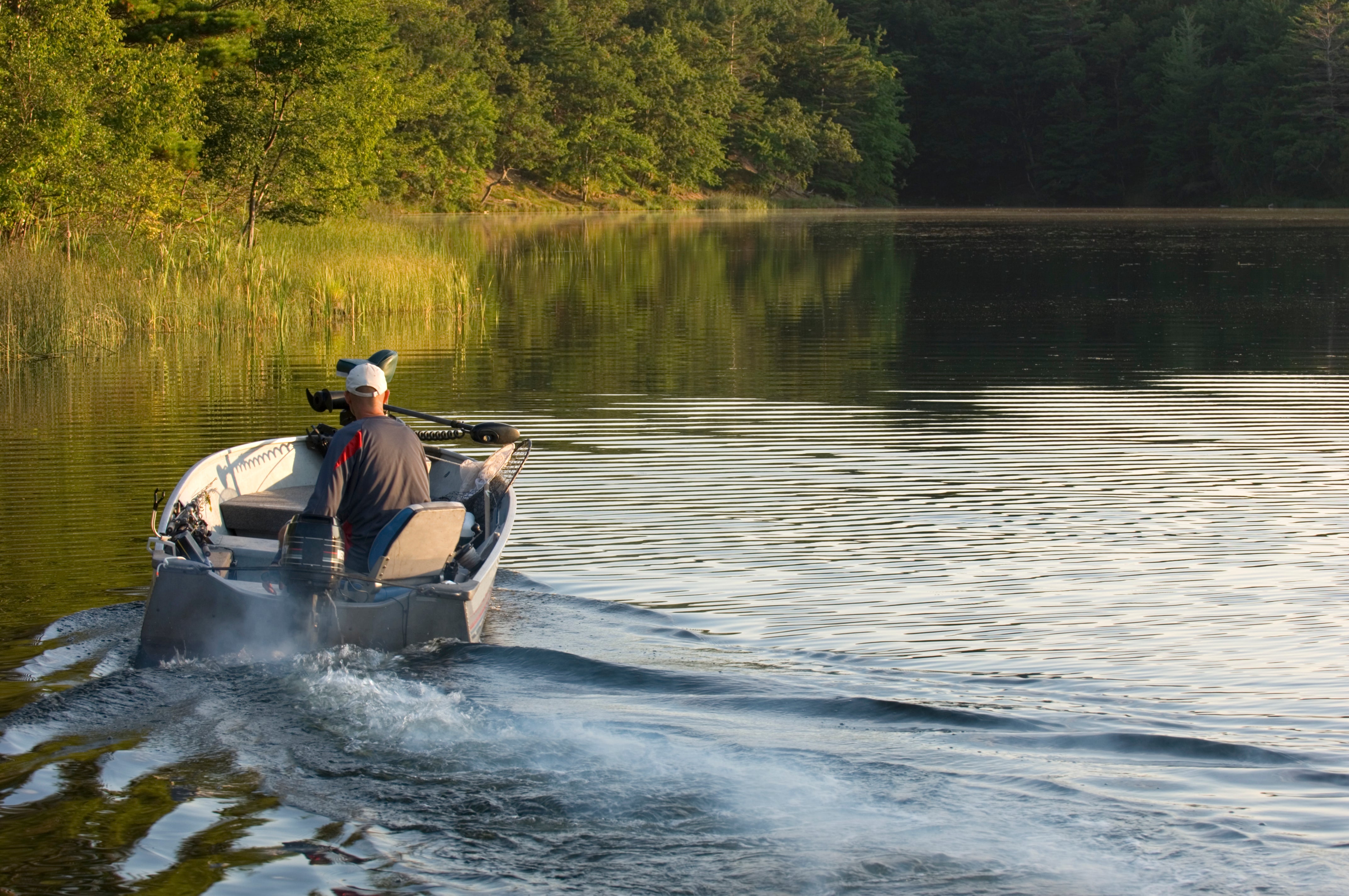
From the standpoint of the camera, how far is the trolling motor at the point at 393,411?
914cm

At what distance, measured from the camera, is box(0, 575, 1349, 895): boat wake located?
5273 millimetres

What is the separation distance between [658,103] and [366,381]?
8095cm

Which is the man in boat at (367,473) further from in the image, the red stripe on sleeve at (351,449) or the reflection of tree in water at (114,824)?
the reflection of tree in water at (114,824)

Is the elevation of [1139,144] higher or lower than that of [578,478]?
higher

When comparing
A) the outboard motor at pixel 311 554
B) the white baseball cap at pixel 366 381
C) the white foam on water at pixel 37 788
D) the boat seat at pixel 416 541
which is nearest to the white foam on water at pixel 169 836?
the white foam on water at pixel 37 788

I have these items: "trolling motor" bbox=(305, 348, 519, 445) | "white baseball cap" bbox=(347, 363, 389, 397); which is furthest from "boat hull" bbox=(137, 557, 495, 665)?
"trolling motor" bbox=(305, 348, 519, 445)

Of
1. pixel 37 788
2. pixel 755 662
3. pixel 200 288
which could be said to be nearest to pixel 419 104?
pixel 200 288

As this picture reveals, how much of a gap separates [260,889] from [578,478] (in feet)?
25.6

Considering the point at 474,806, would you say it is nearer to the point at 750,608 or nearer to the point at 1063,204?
the point at 750,608

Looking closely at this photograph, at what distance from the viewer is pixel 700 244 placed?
49.5 meters

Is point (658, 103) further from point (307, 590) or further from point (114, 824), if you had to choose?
point (114, 824)

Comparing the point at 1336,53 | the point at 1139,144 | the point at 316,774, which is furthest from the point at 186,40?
the point at 1139,144

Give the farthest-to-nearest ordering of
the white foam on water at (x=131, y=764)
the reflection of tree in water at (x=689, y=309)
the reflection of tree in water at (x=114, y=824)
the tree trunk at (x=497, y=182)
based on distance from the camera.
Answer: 1. the tree trunk at (x=497, y=182)
2. the reflection of tree in water at (x=689, y=309)
3. the white foam on water at (x=131, y=764)
4. the reflection of tree in water at (x=114, y=824)

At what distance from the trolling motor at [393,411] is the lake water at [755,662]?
0.92 m
